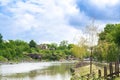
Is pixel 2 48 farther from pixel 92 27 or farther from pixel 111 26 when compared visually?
pixel 92 27

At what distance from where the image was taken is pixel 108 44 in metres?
77.8

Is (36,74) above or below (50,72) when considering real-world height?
below

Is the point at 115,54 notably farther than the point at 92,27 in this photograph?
Yes

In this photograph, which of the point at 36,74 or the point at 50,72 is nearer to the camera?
the point at 36,74

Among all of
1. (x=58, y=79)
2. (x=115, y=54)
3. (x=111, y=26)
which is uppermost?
(x=111, y=26)

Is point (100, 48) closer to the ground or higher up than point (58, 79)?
higher up

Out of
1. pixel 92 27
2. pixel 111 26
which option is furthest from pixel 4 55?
pixel 92 27

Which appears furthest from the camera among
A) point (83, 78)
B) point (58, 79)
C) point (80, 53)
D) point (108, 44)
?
point (80, 53)

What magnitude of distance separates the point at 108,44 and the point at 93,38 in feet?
98.8

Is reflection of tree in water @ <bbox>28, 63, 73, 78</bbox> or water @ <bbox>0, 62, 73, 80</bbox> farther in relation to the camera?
reflection of tree in water @ <bbox>28, 63, 73, 78</bbox>

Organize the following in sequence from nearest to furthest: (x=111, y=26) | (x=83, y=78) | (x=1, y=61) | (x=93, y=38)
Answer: (x=83, y=78)
(x=93, y=38)
(x=111, y=26)
(x=1, y=61)

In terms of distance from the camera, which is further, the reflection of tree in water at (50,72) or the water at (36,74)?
the reflection of tree in water at (50,72)

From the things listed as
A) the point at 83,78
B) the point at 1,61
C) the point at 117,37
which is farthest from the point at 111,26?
the point at 1,61

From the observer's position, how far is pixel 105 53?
81500 millimetres
